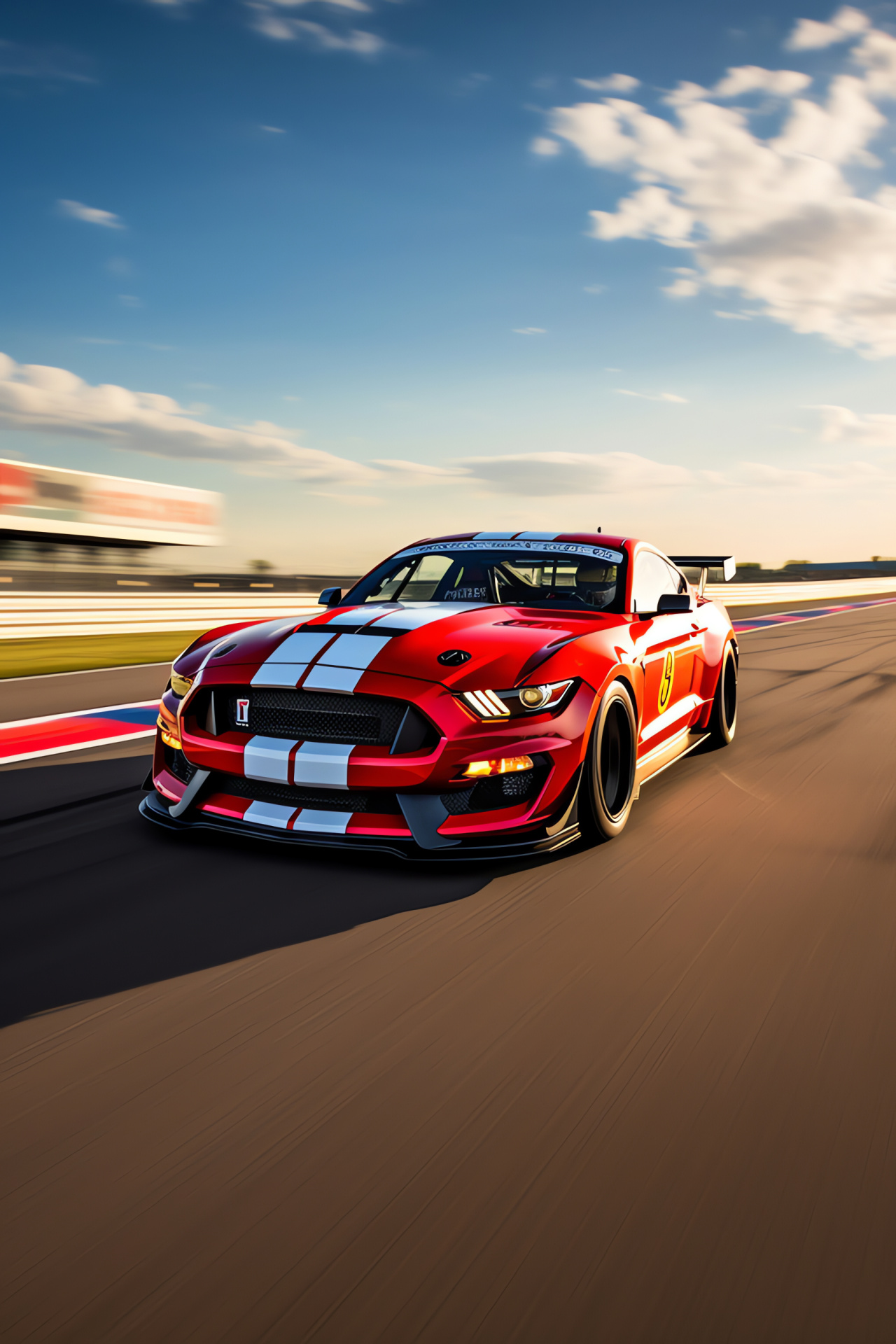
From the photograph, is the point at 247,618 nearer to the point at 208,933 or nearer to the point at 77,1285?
the point at 208,933

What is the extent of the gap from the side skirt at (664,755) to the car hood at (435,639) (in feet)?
2.32

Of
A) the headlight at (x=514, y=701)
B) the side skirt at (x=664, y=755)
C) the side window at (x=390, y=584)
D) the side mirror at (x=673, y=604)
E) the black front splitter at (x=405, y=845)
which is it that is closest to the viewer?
the black front splitter at (x=405, y=845)

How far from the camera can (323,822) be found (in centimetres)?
380

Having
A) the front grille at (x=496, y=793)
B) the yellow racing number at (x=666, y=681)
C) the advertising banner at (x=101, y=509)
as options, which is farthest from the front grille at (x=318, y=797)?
the advertising banner at (x=101, y=509)

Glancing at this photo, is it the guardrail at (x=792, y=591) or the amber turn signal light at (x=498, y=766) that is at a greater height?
the guardrail at (x=792, y=591)

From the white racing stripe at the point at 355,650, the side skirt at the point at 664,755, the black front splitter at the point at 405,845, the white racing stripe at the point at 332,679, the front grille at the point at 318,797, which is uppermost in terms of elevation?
the white racing stripe at the point at 355,650

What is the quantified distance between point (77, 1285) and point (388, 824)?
7.19 ft

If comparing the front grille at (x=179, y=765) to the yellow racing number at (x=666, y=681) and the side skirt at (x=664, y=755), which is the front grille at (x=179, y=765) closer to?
the side skirt at (x=664, y=755)

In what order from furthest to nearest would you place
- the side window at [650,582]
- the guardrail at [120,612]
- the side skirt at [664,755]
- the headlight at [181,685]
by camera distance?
the guardrail at [120,612] → the side window at [650,582] → the side skirt at [664,755] → the headlight at [181,685]

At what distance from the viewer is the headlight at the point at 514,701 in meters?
3.88

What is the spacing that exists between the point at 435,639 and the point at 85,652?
10.7 meters

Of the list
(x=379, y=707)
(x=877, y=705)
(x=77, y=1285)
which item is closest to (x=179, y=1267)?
(x=77, y=1285)

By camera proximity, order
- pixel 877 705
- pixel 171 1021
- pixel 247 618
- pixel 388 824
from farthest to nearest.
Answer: pixel 247 618 → pixel 877 705 → pixel 388 824 → pixel 171 1021

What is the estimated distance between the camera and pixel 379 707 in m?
3.88
